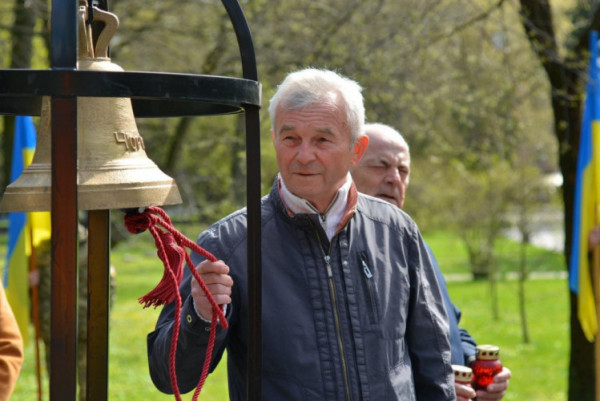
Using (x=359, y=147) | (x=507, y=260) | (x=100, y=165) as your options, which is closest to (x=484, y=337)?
(x=507, y=260)

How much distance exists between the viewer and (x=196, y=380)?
227cm

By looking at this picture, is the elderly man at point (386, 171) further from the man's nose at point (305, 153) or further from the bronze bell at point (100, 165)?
the bronze bell at point (100, 165)

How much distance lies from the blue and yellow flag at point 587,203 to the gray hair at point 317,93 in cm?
358

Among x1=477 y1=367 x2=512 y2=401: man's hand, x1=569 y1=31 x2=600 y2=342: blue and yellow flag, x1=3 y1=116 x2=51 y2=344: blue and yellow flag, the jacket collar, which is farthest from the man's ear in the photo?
x1=3 y1=116 x2=51 y2=344: blue and yellow flag

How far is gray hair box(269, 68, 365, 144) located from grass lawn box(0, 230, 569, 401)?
6257mm

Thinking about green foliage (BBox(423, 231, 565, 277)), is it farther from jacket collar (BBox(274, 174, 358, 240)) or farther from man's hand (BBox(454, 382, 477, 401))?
jacket collar (BBox(274, 174, 358, 240))

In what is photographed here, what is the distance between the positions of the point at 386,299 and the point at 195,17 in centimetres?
836

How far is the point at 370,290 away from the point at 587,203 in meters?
3.69

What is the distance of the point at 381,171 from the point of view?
356 centimetres

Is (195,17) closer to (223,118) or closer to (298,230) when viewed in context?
(223,118)

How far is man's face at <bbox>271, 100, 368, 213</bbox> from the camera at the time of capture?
2.33 metres

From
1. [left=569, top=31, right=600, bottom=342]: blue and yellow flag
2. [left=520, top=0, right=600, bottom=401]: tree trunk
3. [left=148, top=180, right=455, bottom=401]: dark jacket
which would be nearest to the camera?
[left=148, top=180, right=455, bottom=401]: dark jacket

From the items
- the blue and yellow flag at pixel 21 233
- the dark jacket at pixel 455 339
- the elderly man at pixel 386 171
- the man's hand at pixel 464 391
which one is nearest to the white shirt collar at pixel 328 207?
the dark jacket at pixel 455 339

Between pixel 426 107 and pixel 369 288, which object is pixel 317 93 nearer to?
pixel 369 288
